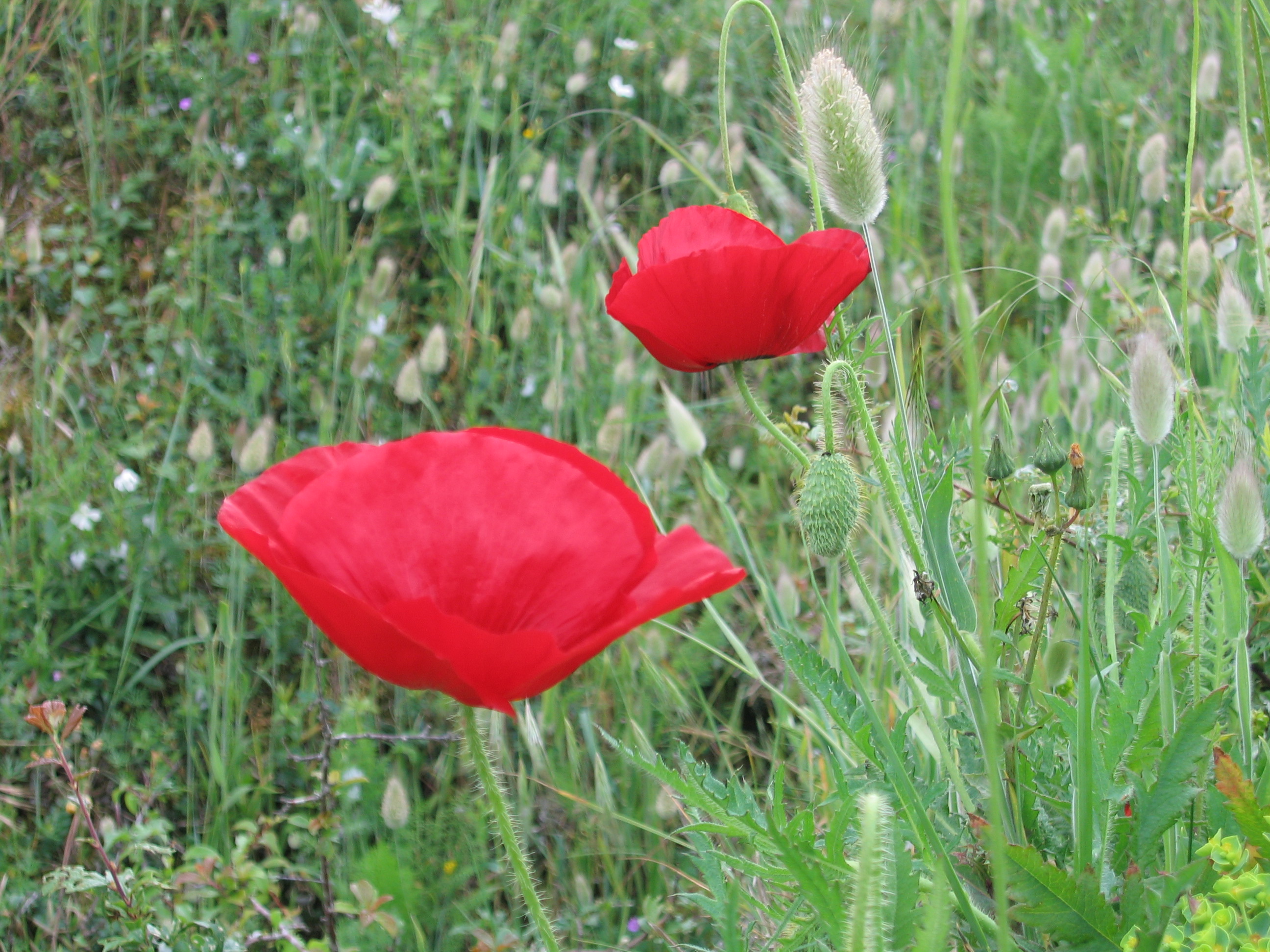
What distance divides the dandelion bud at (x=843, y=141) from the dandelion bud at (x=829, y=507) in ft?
0.60

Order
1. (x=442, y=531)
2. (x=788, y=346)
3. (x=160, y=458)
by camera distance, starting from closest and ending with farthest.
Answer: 1. (x=442, y=531)
2. (x=788, y=346)
3. (x=160, y=458)

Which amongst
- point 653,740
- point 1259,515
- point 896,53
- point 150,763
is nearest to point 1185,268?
point 1259,515

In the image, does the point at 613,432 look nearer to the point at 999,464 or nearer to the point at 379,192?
the point at 379,192

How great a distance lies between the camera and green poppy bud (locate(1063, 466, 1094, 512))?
80cm

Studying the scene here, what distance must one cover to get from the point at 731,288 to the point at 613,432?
3.25 feet

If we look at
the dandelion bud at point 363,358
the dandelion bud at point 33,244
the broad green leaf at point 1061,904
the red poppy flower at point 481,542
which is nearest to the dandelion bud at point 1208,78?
the dandelion bud at point 363,358

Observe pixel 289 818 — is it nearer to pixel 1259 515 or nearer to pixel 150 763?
pixel 150 763

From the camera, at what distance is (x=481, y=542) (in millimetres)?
569

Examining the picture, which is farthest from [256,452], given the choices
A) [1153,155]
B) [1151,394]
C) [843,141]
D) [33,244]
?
[1153,155]

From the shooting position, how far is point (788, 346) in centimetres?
81

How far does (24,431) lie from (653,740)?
1.32 metres

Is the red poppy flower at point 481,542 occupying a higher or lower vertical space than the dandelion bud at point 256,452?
higher

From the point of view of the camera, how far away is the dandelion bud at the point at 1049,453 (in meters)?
0.80

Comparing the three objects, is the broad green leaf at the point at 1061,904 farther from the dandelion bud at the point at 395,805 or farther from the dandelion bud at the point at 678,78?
the dandelion bud at the point at 678,78
